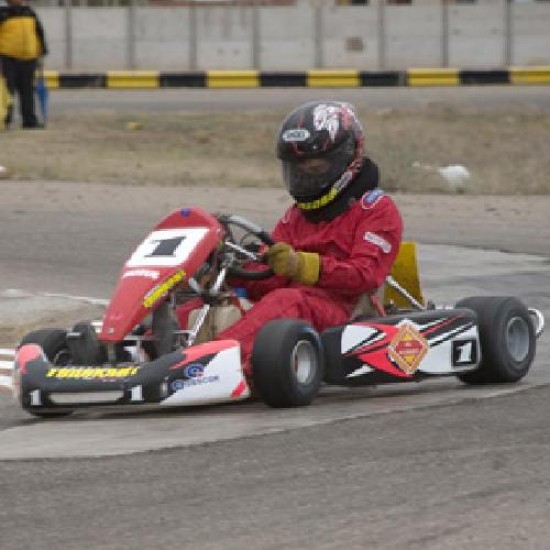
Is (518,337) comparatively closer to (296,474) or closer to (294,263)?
(294,263)

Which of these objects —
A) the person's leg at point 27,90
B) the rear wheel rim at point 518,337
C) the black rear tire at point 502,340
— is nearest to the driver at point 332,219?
the black rear tire at point 502,340

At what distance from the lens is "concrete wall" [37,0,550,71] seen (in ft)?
107

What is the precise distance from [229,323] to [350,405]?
609 millimetres

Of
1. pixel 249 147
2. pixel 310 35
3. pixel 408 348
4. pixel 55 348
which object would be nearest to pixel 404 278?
pixel 408 348

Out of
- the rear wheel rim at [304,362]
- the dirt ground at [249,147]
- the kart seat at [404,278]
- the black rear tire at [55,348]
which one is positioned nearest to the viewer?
the rear wheel rim at [304,362]

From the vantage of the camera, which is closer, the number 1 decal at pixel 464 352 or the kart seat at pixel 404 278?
the number 1 decal at pixel 464 352

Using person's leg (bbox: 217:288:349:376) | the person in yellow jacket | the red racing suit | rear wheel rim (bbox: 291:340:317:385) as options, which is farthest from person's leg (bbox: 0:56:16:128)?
rear wheel rim (bbox: 291:340:317:385)

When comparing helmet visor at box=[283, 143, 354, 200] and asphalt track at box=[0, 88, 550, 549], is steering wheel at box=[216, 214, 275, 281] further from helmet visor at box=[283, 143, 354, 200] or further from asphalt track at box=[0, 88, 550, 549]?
asphalt track at box=[0, 88, 550, 549]

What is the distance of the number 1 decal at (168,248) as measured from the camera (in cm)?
775

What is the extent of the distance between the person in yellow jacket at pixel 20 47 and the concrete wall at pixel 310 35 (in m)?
11.1

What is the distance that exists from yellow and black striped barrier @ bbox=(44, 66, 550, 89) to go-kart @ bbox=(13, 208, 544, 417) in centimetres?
2215

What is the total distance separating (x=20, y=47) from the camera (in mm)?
21391

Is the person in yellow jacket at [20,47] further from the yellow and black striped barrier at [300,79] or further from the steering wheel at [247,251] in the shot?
the steering wheel at [247,251]

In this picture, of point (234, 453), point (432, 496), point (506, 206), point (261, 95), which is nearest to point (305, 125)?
point (234, 453)
